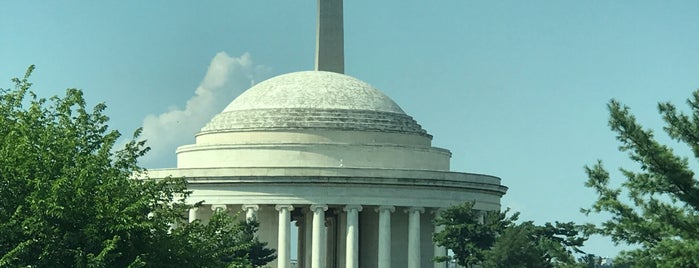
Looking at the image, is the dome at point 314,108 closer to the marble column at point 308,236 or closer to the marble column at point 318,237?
the marble column at point 308,236

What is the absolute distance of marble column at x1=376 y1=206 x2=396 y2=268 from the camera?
10425cm

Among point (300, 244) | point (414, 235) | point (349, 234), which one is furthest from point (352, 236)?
point (300, 244)

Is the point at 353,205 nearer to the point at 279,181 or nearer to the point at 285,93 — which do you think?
the point at 279,181

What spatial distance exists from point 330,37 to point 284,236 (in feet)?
75.6

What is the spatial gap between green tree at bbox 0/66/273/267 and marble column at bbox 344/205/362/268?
1846 inches

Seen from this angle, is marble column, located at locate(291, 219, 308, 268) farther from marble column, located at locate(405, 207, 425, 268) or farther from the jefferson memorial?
marble column, located at locate(405, 207, 425, 268)

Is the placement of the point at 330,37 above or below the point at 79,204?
above

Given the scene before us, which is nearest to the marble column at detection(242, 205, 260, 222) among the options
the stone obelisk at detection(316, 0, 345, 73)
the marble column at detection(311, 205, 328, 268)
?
the marble column at detection(311, 205, 328, 268)

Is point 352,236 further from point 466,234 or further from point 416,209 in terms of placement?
point 466,234

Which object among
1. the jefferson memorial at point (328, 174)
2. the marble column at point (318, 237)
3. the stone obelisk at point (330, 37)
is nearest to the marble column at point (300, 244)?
the jefferson memorial at point (328, 174)

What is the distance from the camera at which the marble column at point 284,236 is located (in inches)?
4050

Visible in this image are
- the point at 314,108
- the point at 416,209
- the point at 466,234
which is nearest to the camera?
the point at 466,234

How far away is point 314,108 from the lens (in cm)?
11131

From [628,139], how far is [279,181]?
54.2 meters
